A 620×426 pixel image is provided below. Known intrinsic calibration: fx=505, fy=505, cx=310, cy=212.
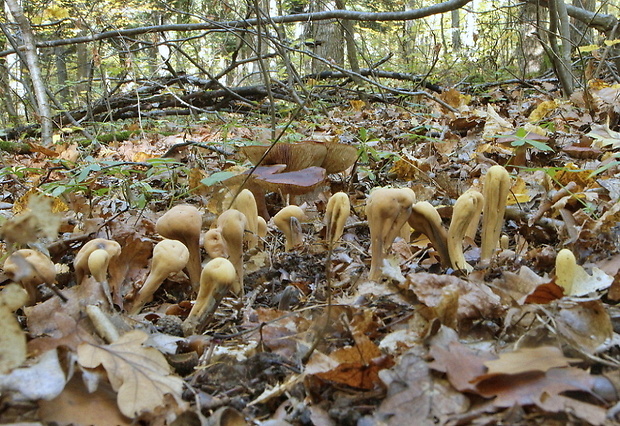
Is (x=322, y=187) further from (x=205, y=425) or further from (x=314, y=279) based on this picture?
(x=205, y=425)

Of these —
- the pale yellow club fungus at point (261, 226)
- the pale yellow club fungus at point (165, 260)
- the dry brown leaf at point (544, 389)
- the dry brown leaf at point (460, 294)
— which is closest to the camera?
the dry brown leaf at point (544, 389)

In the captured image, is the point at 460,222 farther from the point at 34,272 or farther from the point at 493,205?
the point at 34,272

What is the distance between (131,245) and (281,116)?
19.0 feet

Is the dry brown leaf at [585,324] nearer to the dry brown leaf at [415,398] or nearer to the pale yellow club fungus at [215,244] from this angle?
the dry brown leaf at [415,398]

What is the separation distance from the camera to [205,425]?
128cm

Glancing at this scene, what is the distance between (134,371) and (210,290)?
21.0 inches

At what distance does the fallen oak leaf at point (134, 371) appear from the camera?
1310 millimetres

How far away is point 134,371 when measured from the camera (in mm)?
1401

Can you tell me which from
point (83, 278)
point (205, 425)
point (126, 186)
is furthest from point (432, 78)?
point (205, 425)

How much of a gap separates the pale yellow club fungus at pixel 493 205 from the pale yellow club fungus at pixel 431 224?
0.19m

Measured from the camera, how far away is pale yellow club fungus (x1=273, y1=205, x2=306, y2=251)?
8.48ft

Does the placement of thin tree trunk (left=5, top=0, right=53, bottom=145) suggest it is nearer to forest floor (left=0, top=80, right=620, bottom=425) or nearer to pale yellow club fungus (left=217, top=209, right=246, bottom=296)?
forest floor (left=0, top=80, right=620, bottom=425)

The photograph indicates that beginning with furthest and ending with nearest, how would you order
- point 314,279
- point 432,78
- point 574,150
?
point 432,78, point 574,150, point 314,279

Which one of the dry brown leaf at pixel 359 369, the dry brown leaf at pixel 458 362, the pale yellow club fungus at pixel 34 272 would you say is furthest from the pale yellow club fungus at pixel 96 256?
the dry brown leaf at pixel 458 362
